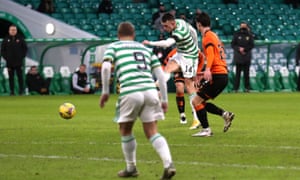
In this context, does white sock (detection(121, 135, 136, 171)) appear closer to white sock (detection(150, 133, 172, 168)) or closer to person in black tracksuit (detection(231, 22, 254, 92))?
white sock (detection(150, 133, 172, 168))

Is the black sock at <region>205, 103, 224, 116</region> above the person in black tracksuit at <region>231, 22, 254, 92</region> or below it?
above

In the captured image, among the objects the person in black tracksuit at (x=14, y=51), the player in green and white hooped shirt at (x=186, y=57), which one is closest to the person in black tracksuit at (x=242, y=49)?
the person in black tracksuit at (x=14, y=51)

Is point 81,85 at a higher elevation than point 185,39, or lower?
lower

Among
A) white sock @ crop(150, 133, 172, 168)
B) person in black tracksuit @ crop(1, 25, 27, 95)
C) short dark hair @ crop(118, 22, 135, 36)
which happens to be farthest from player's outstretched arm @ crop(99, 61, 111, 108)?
person in black tracksuit @ crop(1, 25, 27, 95)

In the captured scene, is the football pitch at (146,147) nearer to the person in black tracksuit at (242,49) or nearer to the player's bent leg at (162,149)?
the player's bent leg at (162,149)

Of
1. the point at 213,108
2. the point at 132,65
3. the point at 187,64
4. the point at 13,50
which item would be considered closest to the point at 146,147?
the point at 213,108

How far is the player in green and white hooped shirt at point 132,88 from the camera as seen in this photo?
→ 10781 millimetres

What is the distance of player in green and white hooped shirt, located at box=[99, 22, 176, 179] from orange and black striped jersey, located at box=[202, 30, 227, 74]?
4675mm

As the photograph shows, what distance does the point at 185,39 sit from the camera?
58.1 ft

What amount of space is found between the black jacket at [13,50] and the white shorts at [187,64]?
43.1ft

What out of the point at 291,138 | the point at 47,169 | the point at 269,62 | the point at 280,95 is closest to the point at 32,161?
the point at 47,169

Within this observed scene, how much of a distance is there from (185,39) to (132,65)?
23.0 feet

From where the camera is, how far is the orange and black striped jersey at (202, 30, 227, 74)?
51.1 feet

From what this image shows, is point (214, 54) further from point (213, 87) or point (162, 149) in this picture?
point (162, 149)
